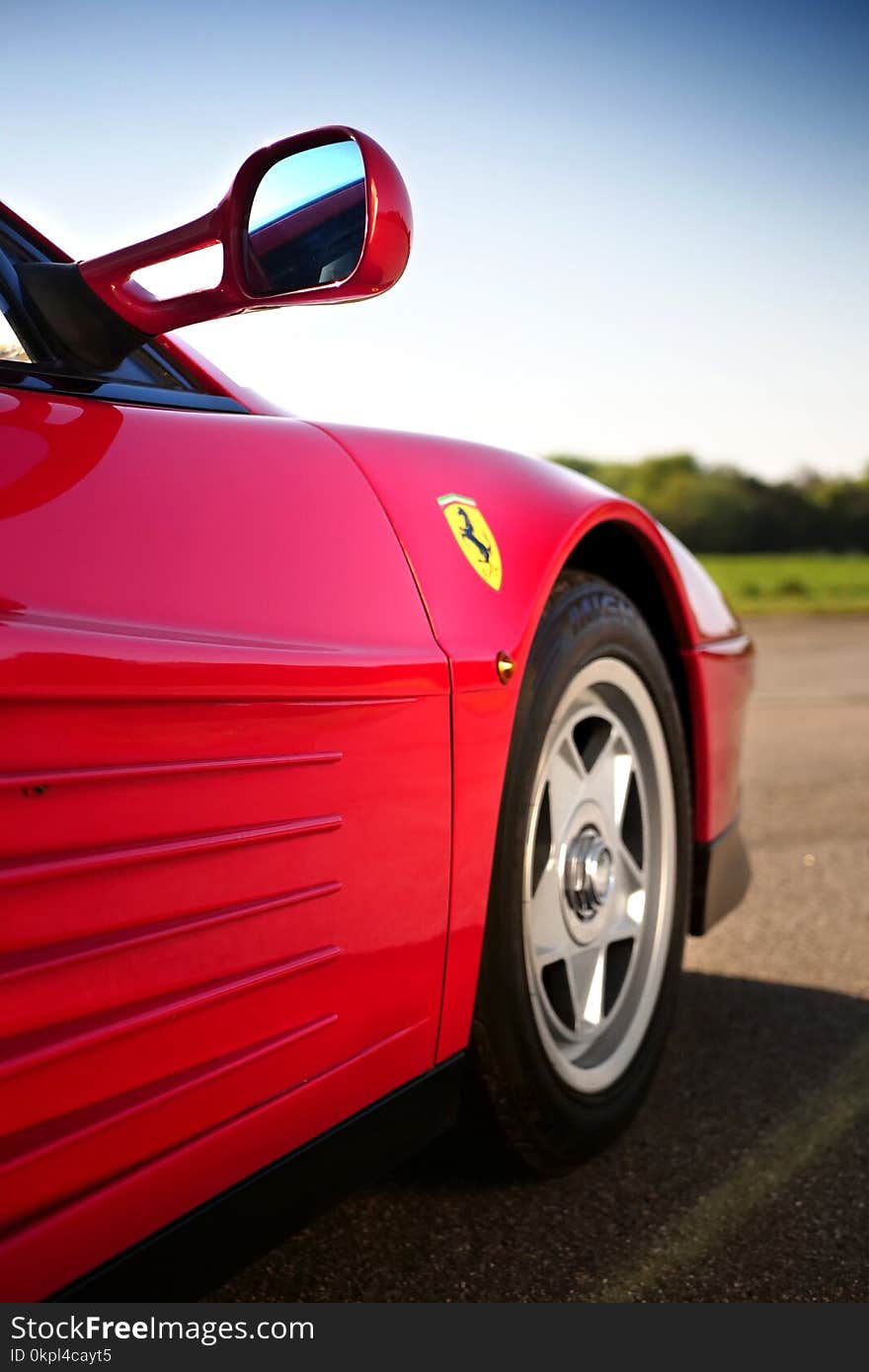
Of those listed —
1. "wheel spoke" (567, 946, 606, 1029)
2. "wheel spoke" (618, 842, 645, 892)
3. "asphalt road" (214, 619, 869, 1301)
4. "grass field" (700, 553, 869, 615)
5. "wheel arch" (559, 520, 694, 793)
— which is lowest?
"grass field" (700, 553, 869, 615)

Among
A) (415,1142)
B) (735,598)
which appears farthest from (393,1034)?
(735,598)

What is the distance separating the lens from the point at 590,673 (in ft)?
6.35

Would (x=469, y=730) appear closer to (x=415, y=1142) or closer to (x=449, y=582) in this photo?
(x=449, y=582)

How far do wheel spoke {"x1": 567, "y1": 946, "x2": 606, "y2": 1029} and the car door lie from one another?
0.54 meters

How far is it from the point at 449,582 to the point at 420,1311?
2.91 ft

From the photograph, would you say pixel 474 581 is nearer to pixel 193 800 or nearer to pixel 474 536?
pixel 474 536

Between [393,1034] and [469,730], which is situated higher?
[469,730]

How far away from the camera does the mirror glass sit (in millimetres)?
1168

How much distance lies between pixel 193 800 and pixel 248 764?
0.07 m

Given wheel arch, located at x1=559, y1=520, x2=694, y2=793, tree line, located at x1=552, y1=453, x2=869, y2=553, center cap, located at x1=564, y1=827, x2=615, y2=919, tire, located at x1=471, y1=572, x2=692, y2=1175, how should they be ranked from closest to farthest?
tire, located at x1=471, y1=572, x2=692, y2=1175
center cap, located at x1=564, y1=827, x2=615, y2=919
wheel arch, located at x1=559, y1=520, x2=694, y2=793
tree line, located at x1=552, y1=453, x2=869, y2=553

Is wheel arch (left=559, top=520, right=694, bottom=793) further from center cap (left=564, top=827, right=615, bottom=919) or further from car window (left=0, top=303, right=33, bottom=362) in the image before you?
car window (left=0, top=303, right=33, bottom=362)

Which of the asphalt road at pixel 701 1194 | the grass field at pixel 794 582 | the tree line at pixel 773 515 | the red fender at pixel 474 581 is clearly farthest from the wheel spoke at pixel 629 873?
the tree line at pixel 773 515

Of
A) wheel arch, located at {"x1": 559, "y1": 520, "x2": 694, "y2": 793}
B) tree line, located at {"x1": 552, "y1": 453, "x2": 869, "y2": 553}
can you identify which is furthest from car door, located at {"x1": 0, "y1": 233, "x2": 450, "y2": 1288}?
tree line, located at {"x1": 552, "y1": 453, "x2": 869, "y2": 553}

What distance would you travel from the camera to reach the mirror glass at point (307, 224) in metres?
1.17
